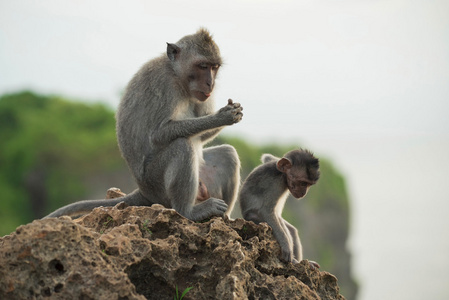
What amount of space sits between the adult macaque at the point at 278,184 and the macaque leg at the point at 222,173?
568 mm

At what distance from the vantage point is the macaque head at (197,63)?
8469 mm

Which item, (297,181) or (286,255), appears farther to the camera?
(297,181)

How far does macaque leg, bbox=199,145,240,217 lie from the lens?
8.81 meters

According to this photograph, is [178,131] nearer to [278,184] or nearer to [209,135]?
[209,135]

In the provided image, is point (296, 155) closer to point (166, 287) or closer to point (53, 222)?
point (166, 287)

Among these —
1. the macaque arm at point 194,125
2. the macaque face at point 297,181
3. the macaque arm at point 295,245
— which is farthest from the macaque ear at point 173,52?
the macaque arm at point 295,245

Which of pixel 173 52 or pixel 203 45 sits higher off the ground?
pixel 203 45

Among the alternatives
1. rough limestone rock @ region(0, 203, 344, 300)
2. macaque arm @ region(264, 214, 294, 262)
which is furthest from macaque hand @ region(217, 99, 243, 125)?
rough limestone rock @ region(0, 203, 344, 300)

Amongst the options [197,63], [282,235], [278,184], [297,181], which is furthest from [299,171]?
[197,63]

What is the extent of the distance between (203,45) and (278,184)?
223cm

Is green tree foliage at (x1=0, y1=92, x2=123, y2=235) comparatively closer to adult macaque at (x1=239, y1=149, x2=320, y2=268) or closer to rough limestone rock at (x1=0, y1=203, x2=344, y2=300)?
adult macaque at (x1=239, y1=149, x2=320, y2=268)

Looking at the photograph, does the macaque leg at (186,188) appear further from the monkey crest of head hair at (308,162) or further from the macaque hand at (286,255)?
the monkey crest of head hair at (308,162)

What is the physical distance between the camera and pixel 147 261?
6098mm

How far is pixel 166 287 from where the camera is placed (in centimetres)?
621
